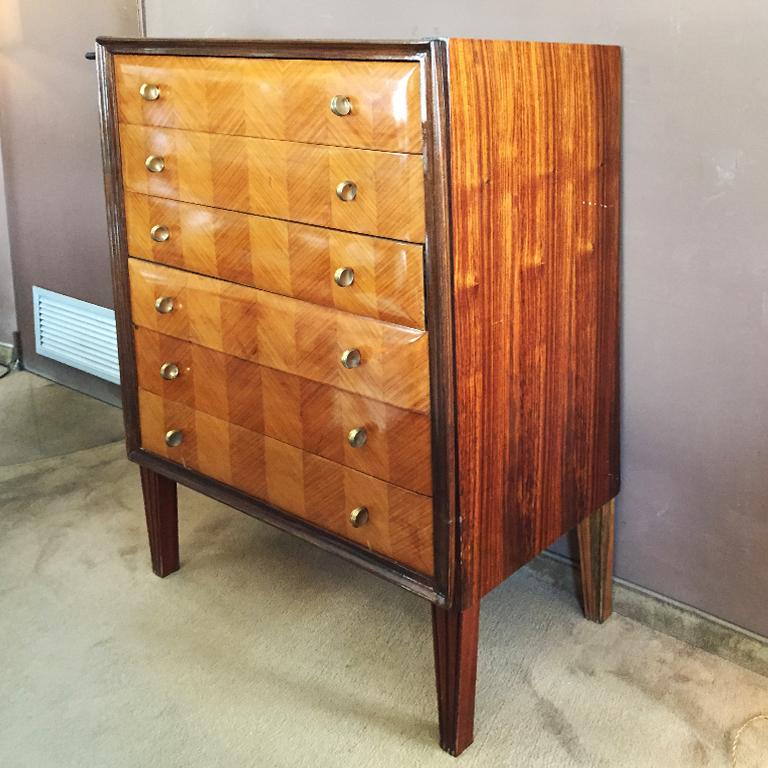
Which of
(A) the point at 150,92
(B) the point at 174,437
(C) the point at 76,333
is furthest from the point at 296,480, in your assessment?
(C) the point at 76,333

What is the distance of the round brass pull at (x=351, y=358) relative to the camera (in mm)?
1555

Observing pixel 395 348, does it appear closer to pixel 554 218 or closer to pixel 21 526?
pixel 554 218

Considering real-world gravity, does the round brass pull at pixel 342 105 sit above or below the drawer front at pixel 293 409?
above

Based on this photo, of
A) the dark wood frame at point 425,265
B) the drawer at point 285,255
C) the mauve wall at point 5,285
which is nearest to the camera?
the dark wood frame at point 425,265

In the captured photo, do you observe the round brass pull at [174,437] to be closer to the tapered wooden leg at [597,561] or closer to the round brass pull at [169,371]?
the round brass pull at [169,371]

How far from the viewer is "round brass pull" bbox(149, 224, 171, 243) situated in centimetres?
184

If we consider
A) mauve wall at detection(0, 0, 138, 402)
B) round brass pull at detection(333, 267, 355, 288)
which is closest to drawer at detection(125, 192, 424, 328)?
round brass pull at detection(333, 267, 355, 288)

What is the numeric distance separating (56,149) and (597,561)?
7.05ft

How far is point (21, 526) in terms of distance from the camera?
2.40 m

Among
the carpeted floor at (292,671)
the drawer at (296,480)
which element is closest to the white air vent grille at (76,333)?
the carpeted floor at (292,671)

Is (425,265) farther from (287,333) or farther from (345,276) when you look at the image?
(287,333)

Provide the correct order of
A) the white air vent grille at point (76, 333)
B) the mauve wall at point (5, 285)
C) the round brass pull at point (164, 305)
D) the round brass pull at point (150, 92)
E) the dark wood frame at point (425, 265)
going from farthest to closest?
the mauve wall at point (5, 285), the white air vent grille at point (76, 333), the round brass pull at point (164, 305), the round brass pull at point (150, 92), the dark wood frame at point (425, 265)

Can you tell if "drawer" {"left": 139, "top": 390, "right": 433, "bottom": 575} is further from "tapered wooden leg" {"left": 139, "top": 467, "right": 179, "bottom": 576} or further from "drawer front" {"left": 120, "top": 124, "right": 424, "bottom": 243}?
"drawer front" {"left": 120, "top": 124, "right": 424, "bottom": 243}

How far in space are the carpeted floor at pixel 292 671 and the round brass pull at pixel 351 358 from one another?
0.64 meters
